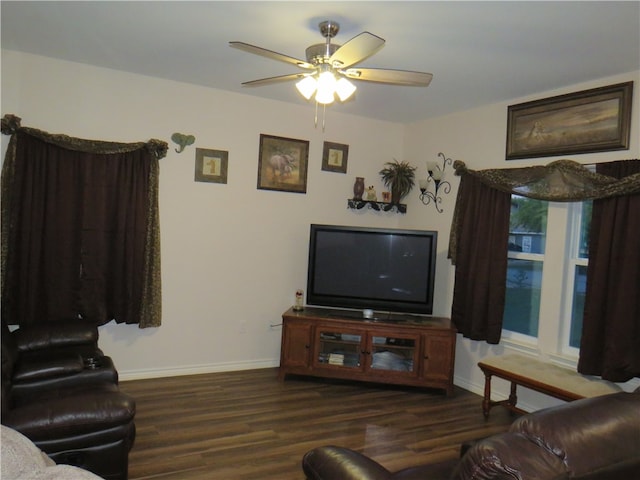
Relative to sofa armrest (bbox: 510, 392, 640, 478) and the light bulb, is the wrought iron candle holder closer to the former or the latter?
the light bulb

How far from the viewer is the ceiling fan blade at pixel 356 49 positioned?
2.24m

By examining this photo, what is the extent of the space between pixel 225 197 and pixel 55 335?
6.26 ft

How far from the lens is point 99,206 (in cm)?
390

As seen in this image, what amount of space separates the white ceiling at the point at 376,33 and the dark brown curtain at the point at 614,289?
905mm


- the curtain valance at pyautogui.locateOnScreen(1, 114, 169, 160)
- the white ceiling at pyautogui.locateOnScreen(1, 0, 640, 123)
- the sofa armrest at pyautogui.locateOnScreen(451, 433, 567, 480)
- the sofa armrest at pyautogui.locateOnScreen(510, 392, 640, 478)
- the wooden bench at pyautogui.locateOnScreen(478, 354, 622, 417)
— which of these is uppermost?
the white ceiling at pyautogui.locateOnScreen(1, 0, 640, 123)

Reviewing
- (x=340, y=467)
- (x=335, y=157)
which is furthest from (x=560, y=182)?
(x=340, y=467)

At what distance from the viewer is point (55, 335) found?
3.30 m

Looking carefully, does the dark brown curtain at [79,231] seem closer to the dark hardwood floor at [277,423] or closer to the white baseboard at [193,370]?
the white baseboard at [193,370]

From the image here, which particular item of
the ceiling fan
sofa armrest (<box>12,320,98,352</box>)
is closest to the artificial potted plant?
the ceiling fan

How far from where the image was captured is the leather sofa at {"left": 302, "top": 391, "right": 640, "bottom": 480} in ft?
3.99

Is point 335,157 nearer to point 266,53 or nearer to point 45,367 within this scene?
point 266,53

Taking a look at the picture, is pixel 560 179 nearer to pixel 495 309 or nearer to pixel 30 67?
pixel 495 309

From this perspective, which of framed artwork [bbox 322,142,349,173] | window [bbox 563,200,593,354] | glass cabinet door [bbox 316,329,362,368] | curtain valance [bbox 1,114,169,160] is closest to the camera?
curtain valance [bbox 1,114,169,160]

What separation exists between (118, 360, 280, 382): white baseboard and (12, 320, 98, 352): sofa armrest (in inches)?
35.9
